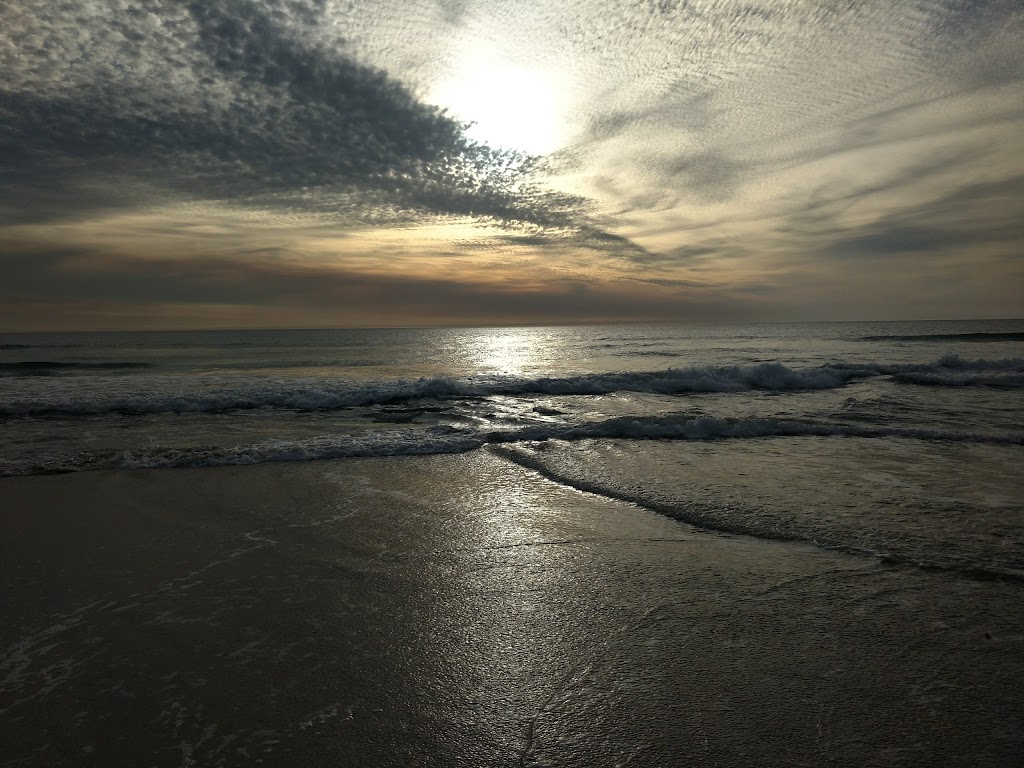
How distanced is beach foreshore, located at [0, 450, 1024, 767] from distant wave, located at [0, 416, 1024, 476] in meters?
3.11

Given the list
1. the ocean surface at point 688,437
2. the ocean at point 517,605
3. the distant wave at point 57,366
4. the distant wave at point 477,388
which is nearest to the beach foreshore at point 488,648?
the ocean at point 517,605

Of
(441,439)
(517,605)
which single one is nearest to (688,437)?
(441,439)

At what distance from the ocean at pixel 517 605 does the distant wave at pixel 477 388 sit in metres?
6.00

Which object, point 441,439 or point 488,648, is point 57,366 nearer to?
point 441,439

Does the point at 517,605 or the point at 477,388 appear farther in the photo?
the point at 477,388

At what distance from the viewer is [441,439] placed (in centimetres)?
1057

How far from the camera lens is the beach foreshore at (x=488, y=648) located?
8.61ft

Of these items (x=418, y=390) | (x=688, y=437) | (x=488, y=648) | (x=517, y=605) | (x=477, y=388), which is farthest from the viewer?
(x=477, y=388)

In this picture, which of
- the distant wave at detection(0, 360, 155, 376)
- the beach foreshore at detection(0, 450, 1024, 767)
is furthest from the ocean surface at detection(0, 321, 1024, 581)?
the distant wave at detection(0, 360, 155, 376)

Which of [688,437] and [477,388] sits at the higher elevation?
[688,437]

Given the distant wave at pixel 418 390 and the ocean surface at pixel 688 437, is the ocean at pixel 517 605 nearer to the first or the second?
the ocean surface at pixel 688 437

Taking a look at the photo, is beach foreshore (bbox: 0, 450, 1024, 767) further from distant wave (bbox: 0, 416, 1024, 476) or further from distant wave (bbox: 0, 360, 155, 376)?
distant wave (bbox: 0, 360, 155, 376)

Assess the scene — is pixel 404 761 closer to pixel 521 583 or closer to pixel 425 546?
pixel 521 583

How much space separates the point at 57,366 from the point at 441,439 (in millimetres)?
35156
